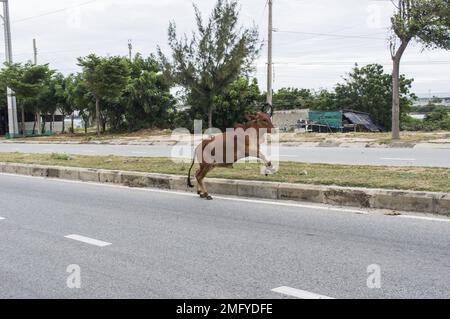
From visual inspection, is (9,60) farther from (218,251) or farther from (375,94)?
(218,251)

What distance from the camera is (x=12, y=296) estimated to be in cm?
430

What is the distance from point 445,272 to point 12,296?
12.5 ft

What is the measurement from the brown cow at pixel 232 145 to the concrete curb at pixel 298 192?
0.57 metres

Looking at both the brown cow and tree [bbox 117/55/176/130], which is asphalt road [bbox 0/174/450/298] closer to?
the brown cow

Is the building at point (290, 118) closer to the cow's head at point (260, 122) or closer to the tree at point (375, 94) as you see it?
the tree at point (375, 94)

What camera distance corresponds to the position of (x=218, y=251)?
17.9 ft

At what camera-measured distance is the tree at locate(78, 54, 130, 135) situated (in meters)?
31.6

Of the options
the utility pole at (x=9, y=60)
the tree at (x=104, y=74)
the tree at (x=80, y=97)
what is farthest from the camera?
the utility pole at (x=9, y=60)

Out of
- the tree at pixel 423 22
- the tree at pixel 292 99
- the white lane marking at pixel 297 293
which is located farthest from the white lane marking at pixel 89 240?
the tree at pixel 292 99

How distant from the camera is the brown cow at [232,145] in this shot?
852 cm

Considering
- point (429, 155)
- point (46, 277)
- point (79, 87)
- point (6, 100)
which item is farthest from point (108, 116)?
point (46, 277)

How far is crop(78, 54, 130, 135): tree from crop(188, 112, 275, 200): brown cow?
80.6 ft

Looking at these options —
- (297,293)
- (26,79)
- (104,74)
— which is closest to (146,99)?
(104,74)
